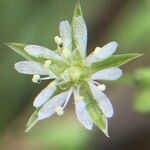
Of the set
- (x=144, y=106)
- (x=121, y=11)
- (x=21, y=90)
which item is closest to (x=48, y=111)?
(x=144, y=106)

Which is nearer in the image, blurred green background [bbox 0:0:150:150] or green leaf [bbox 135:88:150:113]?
green leaf [bbox 135:88:150:113]

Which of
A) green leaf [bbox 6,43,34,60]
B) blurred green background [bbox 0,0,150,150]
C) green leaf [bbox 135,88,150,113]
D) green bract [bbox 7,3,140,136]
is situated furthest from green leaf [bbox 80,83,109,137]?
blurred green background [bbox 0,0,150,150]

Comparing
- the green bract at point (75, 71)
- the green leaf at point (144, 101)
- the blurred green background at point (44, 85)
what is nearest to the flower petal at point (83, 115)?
the green bract at point (75, 71)

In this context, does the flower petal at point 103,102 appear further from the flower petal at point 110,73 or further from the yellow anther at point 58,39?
the yellow anther at point 58,39

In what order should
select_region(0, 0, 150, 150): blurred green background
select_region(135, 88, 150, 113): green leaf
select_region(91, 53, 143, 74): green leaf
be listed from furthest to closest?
select_region(0, 0, 150, 150): blurred green background → select_region(135, 88, 150, 113): green leaf → select_region(91, 53, 143, 74): green leaf

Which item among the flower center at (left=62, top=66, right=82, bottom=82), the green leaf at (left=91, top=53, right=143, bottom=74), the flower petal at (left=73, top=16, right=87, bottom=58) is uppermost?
the flower petal at (left=73, top=16, right=87, bottom=58)

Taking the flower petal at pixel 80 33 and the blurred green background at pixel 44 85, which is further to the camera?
the blurred green background at pixel 44 85

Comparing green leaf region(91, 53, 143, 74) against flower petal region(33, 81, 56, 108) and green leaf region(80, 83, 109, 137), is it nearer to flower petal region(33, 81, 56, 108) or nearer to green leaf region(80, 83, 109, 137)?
green leaf region(80, 83, 109, 137)
